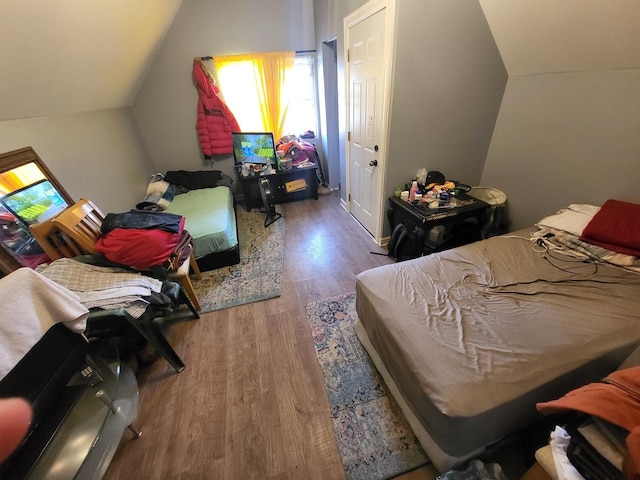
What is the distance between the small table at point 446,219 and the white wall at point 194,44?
2831mm

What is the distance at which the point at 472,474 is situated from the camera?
1009mm

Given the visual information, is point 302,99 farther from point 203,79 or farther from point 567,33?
point 567,33

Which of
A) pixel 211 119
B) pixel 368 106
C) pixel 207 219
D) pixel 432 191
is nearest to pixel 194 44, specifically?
pixel 211 119

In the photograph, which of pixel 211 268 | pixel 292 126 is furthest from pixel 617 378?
pixel 292 126

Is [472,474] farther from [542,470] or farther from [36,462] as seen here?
[36,462]

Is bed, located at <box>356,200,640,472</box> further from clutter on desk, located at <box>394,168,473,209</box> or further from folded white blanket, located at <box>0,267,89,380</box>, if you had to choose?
folded white blanket, located at <box>0,267,89,380</box>

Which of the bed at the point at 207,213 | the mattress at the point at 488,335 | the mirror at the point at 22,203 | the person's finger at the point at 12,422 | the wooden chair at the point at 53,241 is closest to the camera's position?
the person's finger at the point at 12,422

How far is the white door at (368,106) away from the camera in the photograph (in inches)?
79.7

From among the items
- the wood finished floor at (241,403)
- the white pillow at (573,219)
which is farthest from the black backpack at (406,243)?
the white pillow at (573,219)

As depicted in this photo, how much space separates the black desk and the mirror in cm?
209

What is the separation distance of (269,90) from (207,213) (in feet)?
6.87

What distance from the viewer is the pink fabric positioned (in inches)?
56.7

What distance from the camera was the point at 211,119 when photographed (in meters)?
3.53

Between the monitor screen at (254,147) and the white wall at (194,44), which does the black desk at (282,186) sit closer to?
the monitor screen at (254,147)
